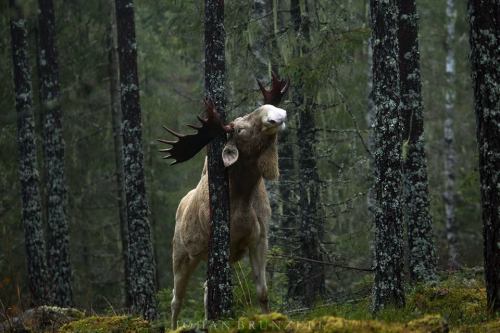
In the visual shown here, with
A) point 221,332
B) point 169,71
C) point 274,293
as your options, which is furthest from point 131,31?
point 169,71

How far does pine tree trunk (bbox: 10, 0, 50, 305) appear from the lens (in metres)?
17.0

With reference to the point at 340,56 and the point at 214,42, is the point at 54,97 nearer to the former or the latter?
the point at 340,56

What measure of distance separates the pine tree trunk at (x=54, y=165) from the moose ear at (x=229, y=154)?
A: 10.4 metres

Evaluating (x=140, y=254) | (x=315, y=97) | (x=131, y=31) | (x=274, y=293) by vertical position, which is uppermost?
(x=131, y=31)

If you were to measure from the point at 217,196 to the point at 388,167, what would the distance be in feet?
7.51

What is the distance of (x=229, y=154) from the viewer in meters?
9.62

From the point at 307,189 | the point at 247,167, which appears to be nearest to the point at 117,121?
the point at 307,189

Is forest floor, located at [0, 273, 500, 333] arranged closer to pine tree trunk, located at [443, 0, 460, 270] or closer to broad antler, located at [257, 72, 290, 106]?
broad antler, located at [257, 72, 290, 106]

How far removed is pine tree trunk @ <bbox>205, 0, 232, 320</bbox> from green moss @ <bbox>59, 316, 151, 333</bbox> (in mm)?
960

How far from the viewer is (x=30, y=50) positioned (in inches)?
872

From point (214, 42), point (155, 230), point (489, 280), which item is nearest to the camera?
point (489, 280)

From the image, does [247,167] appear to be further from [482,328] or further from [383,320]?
[482,328]

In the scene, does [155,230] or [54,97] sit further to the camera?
[155,230]

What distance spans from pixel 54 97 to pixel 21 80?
1.86m
